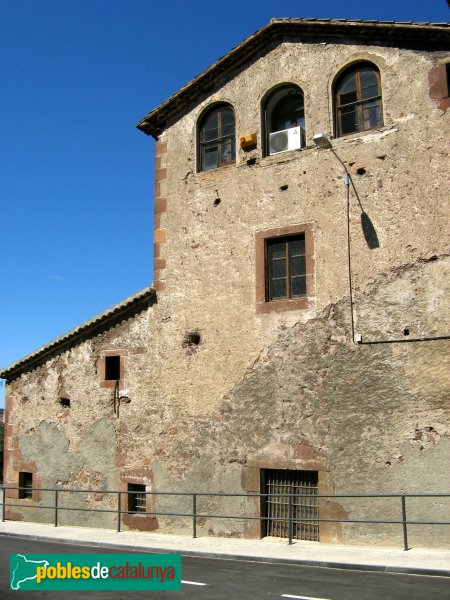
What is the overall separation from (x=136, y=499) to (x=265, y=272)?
5.53 meters

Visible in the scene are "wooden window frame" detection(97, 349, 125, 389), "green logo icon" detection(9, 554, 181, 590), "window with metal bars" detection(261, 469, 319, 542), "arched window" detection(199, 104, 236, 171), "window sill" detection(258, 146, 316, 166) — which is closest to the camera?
"green logo icon" detection(9, 554, 181, 590)

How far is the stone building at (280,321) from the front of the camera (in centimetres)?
1070

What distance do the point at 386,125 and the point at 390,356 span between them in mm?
4248

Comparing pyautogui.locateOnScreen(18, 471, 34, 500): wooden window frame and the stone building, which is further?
pyautogui.locateOnScreen(18, 471, 34, 500): wooden window frame

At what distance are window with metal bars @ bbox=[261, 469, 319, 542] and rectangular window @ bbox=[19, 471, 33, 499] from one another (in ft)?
19.9

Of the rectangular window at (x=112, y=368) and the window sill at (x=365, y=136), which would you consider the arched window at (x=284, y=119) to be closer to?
the window sill at (x=365, y=136)

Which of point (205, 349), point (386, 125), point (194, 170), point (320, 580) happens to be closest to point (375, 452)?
point (320, 580)

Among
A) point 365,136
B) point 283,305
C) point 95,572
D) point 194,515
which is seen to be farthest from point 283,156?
point 95,572

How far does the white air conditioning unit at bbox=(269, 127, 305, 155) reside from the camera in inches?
490

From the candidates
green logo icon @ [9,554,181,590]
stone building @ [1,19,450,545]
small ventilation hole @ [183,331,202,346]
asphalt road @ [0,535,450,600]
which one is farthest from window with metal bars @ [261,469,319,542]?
small ventilation hole @ [183,331,202,346]

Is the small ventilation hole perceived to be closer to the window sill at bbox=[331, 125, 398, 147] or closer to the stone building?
the stone building

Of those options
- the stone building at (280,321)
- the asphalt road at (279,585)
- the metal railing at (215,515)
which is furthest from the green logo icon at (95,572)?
the stone building at (280,321)

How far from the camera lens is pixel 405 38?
11516mm

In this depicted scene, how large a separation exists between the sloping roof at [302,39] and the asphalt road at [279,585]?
8886 millimetres
